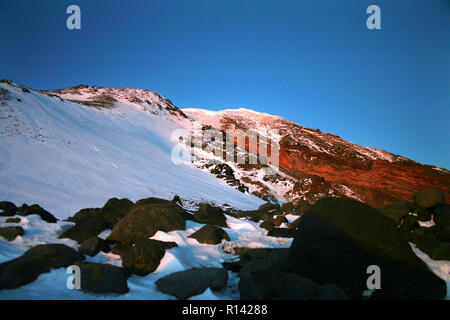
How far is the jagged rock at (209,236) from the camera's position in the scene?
6367mm

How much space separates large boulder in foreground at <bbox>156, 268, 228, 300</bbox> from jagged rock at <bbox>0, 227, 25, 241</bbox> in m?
3.82

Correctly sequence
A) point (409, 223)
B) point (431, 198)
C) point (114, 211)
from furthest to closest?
point (114, 211) → point (431, 198) → point (409, 223)

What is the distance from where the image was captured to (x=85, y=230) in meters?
6.30

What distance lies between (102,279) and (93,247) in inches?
69.7

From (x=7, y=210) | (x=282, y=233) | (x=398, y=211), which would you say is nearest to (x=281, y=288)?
(x=282, y=233)

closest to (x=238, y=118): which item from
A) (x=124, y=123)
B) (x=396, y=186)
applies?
(x=124, y=123)

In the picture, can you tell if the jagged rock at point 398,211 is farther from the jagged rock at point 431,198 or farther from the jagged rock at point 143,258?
the jagged rock at point 143,258

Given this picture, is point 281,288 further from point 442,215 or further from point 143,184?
point 143,184

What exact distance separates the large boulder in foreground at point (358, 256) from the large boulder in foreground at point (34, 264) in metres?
4.17

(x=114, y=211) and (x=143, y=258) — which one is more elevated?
(x=114, y=211)

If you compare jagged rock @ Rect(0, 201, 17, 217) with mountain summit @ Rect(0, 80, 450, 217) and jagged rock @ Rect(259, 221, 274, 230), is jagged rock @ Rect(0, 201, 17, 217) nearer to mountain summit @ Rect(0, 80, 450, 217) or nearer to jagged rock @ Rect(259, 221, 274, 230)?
mountain summit @ Rect(0, 80, 450, 217)

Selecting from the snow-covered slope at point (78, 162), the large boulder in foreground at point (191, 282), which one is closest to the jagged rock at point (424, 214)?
the large boulder in foreground at point (191, 282)
